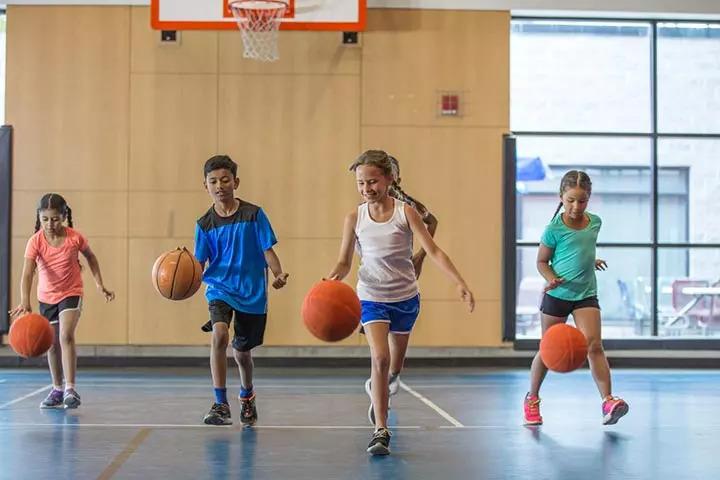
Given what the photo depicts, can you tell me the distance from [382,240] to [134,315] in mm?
6263

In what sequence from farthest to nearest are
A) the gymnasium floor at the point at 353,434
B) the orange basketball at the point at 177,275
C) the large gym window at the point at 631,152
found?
the large gym window at the point at 631,152, the orange basketball at the point at 177,275, the gymnasium floor at the point at 353,434

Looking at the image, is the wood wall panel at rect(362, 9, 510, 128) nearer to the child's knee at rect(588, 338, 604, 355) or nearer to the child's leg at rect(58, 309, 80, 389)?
the child's leg at rect(58, 309, 80, 389)

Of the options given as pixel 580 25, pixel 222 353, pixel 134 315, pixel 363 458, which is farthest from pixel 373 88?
pixel 363 458

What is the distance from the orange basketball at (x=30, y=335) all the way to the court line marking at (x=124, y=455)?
110cm

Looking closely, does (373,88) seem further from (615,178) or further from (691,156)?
(691,156)

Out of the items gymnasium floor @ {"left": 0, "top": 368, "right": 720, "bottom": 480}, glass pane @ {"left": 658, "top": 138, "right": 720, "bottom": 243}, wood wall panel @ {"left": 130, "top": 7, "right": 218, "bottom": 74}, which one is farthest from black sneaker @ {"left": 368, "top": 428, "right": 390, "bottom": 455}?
glass pane @ {"left": 658, "top": 138, "right": 720, "bottom": 243}

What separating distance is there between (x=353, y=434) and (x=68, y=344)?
2.40 m

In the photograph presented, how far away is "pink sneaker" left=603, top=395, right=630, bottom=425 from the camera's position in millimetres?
6125

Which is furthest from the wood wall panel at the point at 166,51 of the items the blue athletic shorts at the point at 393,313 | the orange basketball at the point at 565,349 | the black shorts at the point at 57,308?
the orange basketball at the point at 565,349

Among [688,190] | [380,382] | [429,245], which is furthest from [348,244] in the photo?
[688,190]

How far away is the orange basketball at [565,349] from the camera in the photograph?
5734mm

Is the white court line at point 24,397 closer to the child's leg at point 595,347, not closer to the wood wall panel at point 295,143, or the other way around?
the wood wall panel at point 295,143

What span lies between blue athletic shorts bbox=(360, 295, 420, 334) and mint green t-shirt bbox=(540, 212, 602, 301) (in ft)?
3.66

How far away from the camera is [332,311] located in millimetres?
5066
